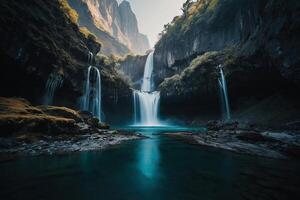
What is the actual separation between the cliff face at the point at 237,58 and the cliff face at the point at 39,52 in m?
20.5

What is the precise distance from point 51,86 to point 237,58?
29051 mm

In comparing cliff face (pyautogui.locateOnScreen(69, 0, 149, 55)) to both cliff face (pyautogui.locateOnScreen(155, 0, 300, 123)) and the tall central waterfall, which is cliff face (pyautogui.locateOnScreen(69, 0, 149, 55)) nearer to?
cliff face (pyautogui.locateOnScreen(155, 0, 300, 123))

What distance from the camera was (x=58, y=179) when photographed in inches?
215

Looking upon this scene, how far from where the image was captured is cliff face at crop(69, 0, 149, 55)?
3600 inches

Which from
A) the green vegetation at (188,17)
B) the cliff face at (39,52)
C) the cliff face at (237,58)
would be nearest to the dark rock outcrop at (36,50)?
the cliff face at (39,52)

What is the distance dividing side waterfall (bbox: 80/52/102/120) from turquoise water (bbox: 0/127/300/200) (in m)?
23.3

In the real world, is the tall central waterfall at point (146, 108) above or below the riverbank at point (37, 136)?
A: above

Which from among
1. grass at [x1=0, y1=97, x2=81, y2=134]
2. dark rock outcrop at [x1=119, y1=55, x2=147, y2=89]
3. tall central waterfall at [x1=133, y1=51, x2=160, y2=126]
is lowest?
grass at [x1=0, y1=97, x2=81, y2=134]

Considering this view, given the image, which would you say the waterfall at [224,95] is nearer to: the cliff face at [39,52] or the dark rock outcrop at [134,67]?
the cliff face at [39,52]

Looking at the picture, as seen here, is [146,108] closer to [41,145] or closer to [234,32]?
[234,32]

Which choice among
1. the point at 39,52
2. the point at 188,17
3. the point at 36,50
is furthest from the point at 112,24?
the point at 36,50

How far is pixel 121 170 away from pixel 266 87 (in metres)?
27.8

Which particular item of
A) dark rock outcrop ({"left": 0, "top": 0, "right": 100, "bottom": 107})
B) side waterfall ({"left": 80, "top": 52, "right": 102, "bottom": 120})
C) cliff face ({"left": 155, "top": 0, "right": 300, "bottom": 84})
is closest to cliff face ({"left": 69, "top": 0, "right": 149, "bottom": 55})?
cliff face ({"left": 155, "top": 0, "right": 300, "bottom": 84})

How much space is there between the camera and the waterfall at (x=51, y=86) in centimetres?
2331
